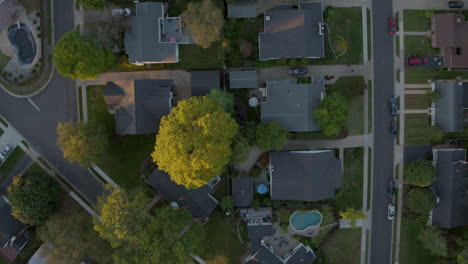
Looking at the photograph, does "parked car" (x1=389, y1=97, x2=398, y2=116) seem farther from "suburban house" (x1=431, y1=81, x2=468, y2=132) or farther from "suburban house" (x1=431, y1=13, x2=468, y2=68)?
"suburban house" (x1=431, y1=13, x2=468, y2=68)

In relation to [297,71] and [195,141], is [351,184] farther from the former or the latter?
[195,141]

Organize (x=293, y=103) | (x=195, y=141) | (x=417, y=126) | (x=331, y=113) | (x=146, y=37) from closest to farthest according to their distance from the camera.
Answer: (x=195, y=141) < (x=331, y=113) < (x=146, y=37) < (x=293, y=103) < (x=417, y=126)

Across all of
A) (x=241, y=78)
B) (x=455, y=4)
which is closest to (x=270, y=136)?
(x=241, y=78)

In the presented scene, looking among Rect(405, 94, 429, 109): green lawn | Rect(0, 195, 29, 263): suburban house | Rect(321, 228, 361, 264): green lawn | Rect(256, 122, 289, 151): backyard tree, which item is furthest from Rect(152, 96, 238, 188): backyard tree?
Rect(405, 94, 429, 109): green lawn

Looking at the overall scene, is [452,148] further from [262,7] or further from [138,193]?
[138,193]

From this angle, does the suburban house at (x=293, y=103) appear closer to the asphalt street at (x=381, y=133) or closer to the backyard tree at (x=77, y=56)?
the asphalt street at (x=381, y=133)

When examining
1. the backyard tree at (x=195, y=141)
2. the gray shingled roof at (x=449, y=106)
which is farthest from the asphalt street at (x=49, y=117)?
the gray shingled roof at (x=449, y=106)
